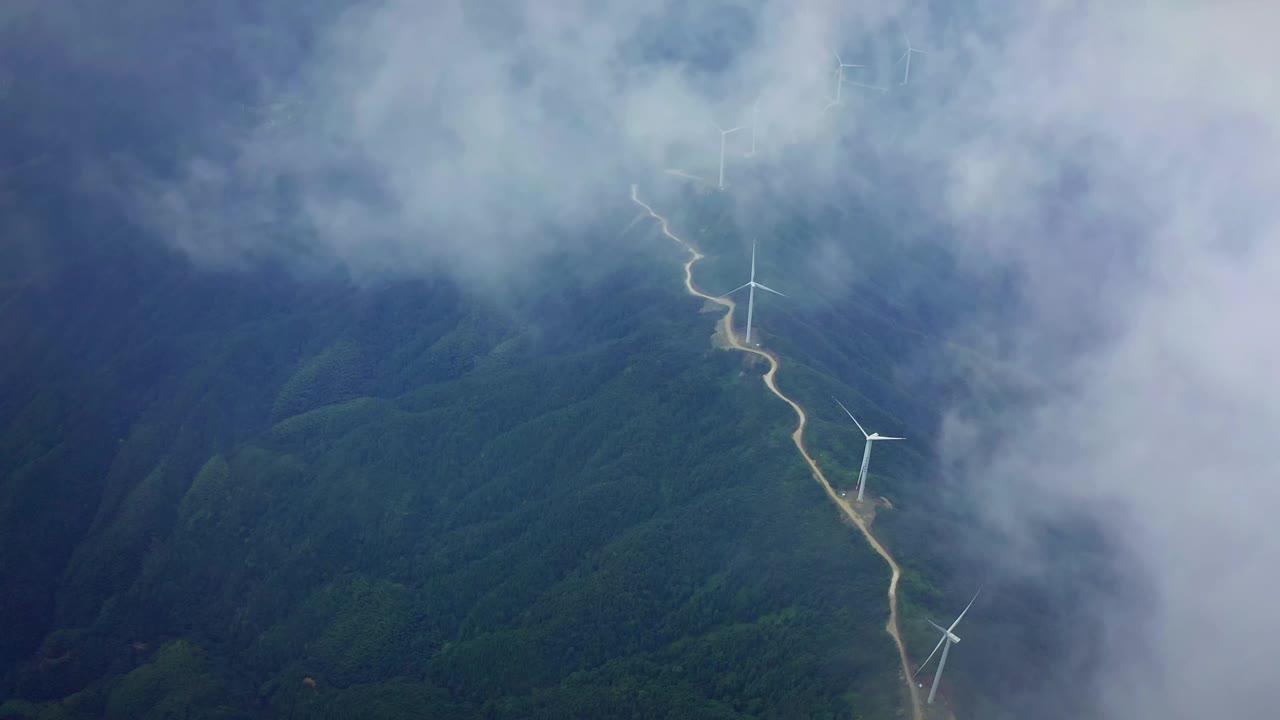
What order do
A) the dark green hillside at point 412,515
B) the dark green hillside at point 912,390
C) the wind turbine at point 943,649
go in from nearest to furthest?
the wind turbine at point 943,649 → the dark green hillside at point 912,390 → the dark green hillside at point 412,515

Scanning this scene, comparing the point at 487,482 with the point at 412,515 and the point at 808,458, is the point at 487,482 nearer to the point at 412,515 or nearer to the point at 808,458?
the point at 412,515

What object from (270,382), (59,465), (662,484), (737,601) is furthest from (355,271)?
(737,601)

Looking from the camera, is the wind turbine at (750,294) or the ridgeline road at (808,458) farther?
the wind turbine at (750,294)

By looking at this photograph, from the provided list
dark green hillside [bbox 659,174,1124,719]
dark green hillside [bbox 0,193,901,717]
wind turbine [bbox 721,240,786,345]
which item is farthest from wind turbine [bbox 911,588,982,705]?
wind turbine [bbox 721,240,786,345]

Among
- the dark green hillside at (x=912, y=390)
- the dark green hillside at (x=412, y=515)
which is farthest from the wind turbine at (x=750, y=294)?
the dark green hillside at (x=412, y=515)

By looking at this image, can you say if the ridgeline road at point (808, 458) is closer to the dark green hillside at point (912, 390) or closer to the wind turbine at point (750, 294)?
the dark green hillside at point (912, 390)

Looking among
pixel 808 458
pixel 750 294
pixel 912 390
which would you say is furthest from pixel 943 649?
pixel 912 390

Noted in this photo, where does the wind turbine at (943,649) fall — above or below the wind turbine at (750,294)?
below

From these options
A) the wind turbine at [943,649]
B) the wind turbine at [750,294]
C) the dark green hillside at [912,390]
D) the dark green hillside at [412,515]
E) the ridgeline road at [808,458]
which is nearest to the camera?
the wind turbine at [943,649]
